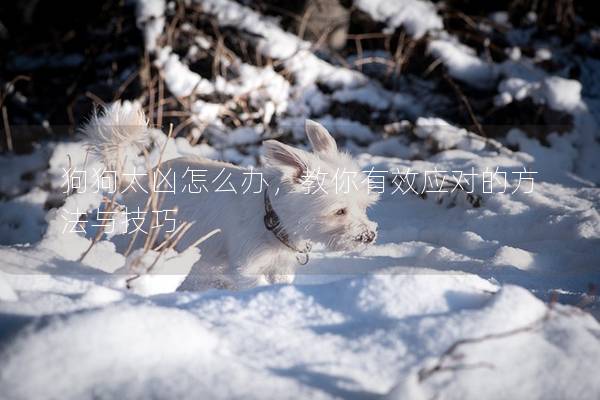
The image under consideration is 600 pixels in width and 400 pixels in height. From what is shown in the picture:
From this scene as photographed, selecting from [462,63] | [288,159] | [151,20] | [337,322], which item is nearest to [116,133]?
[288,159]

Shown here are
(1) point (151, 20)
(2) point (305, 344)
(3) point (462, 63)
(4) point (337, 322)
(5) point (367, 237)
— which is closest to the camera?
(2) point (305, 344)

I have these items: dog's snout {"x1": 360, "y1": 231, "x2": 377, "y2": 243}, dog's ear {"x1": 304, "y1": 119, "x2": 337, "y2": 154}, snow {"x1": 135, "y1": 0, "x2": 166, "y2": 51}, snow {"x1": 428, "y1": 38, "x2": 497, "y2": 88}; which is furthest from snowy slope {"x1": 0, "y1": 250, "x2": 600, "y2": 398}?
snow {"x1": 428, "y1": 38, "x2": 497, "y2": 88}

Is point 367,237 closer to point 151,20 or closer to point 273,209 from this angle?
point 273,209

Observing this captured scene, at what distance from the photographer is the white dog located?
2828mm

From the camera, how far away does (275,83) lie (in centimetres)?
560

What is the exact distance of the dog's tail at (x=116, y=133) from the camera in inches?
114

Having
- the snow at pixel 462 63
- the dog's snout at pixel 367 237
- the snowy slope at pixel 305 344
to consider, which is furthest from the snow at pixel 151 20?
the snowy slope at pixel 305 344

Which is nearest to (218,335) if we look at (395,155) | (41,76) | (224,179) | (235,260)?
(235,260)

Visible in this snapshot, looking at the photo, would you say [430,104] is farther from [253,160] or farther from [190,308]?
[190,308]

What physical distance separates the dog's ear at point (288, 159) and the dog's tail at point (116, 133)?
685 mm

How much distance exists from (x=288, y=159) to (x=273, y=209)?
0.28 m

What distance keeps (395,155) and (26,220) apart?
358cm

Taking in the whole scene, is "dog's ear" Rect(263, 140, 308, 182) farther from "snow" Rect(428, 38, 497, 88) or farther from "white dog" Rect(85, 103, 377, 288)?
"snow" Rect(428, 38, 497, 88)

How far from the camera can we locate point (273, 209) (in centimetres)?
286
